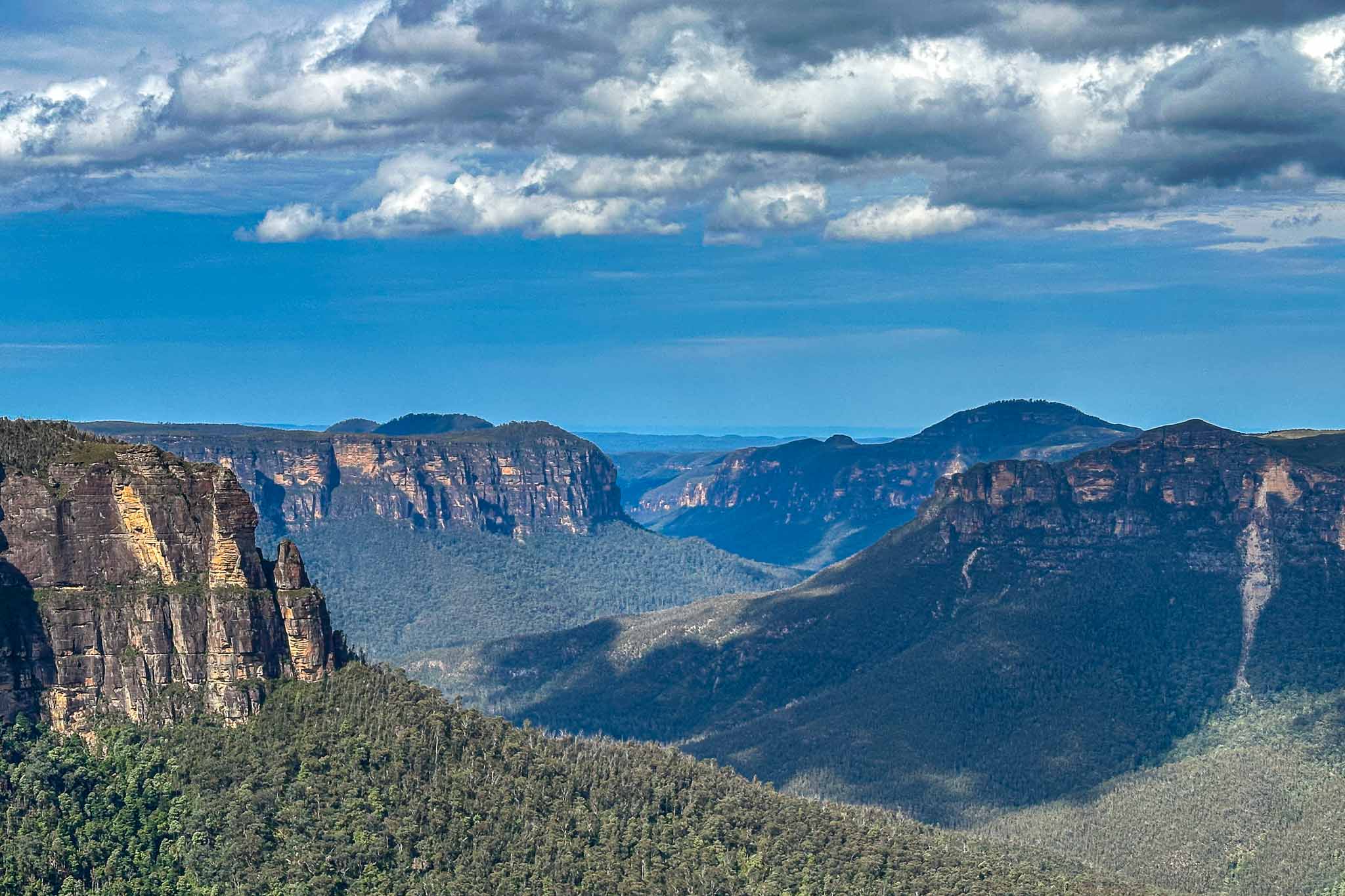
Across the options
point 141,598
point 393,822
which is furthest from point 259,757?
point 141,598

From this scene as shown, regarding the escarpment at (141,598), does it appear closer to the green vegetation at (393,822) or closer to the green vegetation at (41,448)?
the green vegetation at (41,448)

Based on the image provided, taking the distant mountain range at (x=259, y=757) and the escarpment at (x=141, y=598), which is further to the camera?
the escarpment at (x=141, y=598)

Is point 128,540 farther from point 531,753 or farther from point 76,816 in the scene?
point 531,753

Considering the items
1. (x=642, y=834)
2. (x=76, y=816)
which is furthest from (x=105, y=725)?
(x=642, y=834)

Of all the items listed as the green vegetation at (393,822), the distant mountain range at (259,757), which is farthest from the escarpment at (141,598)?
the green vegetation at (393,822)

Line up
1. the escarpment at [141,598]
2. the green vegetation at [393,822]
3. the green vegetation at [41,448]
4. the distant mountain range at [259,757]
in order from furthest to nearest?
1. the green vegetation at [41,448]
2. the escarpment at [141,598]
3. the distant mountain range at [259,757]
4. the green vegetation at [393,822]

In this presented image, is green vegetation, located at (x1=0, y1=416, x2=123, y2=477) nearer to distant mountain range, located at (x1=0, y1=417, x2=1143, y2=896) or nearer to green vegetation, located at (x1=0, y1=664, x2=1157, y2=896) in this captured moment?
distant mountain range, located at (x1=0, y1=417, x2=1143, y2=896)

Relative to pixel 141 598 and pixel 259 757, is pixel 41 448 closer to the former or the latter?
pixel 141 598

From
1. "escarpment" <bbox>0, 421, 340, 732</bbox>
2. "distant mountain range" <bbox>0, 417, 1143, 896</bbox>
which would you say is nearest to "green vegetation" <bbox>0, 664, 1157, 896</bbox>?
"distant mountain range" <bbox>0, 417, 1143, 896</bbox>
